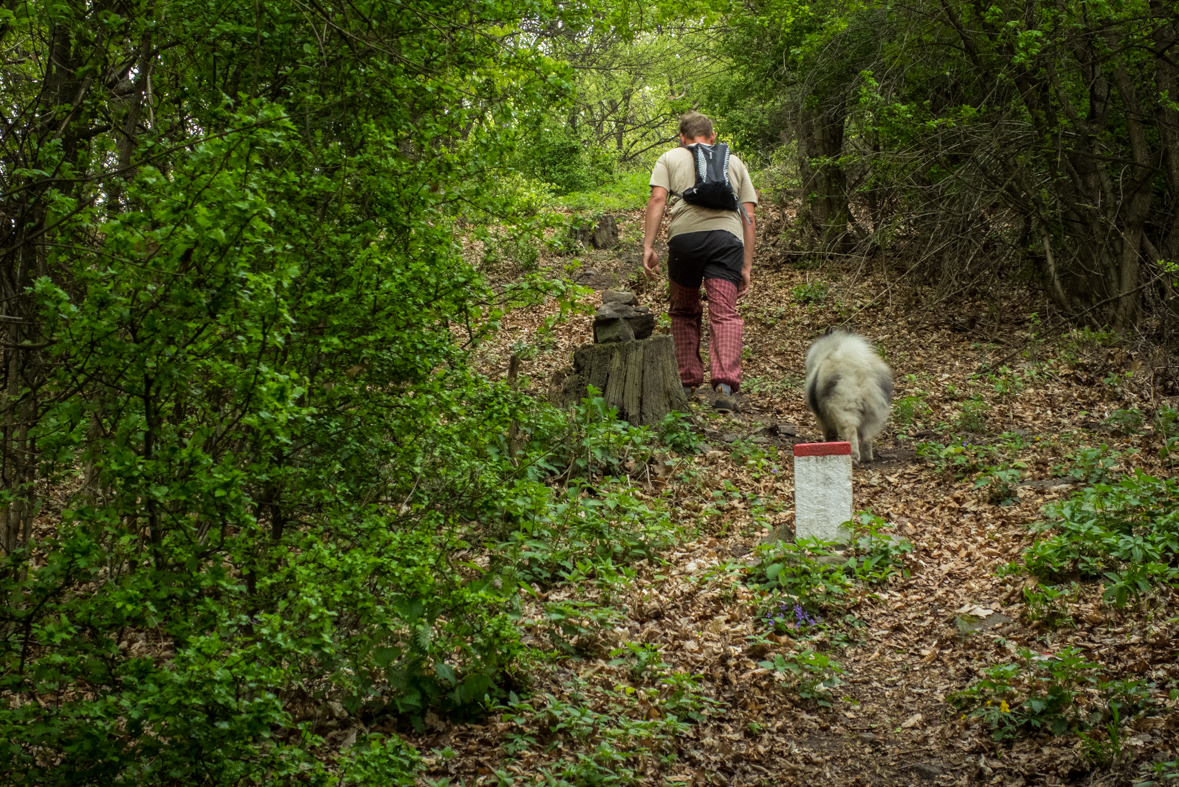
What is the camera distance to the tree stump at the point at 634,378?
7301 millimetres

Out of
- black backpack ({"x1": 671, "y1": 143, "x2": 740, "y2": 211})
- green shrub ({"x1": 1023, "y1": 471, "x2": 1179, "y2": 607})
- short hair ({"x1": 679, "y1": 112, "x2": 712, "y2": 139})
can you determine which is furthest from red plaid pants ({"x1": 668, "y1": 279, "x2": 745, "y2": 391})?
green shrub ({"x1": 1023, "y1": 471, "x2": 1179, "y2": 607})

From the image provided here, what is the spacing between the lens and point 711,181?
25.1ft

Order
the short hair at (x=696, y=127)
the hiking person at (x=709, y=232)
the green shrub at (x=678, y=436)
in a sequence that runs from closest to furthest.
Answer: the green shrub at (x=678, y=436) → the hiking person at (x=709, y=232) → the short hair at (x=696, y=127)

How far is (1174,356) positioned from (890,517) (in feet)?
12.8

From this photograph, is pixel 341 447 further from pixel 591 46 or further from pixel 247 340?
pixel 591 46

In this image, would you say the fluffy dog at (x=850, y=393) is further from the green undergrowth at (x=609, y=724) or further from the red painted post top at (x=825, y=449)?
the green undergrowth at (x=609, y=724)

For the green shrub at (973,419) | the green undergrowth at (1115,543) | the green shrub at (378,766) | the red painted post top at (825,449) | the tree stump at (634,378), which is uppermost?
the tree stump at (634,378)

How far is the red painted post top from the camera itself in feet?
16.8

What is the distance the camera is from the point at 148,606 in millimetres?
2385

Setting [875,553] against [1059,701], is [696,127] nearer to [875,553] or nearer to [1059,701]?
[875,553]

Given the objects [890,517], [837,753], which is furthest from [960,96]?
[837,753]

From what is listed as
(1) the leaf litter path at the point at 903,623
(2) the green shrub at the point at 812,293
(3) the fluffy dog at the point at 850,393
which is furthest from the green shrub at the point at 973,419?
(2) the green shrub at the point at 812,293

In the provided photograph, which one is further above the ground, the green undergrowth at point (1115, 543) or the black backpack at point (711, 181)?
the black backpack at point (711, 181)

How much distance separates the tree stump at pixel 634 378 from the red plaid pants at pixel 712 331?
576 millimetres
